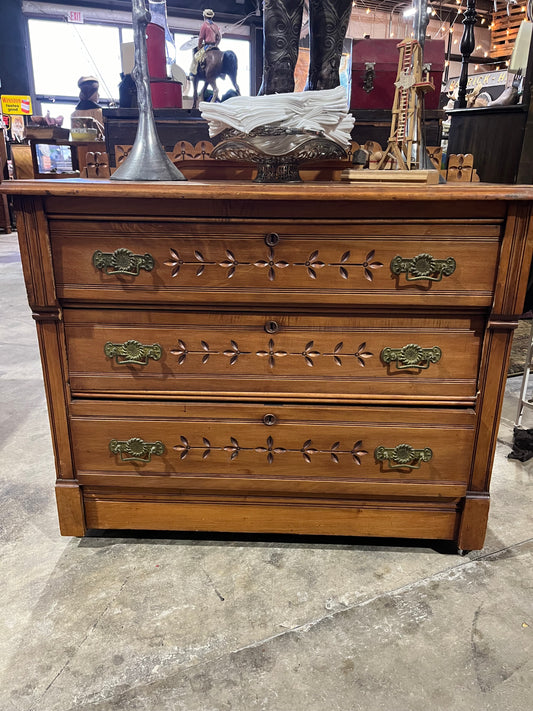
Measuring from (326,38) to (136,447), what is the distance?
4.16 feet

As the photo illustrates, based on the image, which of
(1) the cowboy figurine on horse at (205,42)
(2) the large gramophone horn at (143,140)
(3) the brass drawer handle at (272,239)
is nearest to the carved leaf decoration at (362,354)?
(3) the brass drawer handle at (272,239)

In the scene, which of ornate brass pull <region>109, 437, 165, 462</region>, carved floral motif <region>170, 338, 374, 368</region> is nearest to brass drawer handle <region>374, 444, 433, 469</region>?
carved floral motif <region>170, 338, 374, 368</region>

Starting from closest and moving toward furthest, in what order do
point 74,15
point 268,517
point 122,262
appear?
1. point 122,262
2. point 268,517
3. point 74,15

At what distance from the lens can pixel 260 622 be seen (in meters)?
1.20

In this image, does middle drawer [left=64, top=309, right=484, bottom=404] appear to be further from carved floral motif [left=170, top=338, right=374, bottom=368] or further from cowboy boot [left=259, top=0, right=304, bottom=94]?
cowboy boot [left=259, top=0, right=304, bottom=94]

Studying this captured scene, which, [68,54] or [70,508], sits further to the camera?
[68,54]

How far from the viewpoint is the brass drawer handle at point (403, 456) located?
1316 millimetres

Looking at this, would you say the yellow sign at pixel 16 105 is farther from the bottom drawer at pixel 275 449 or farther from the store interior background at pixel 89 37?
the bottom drawer at pixel 275 449

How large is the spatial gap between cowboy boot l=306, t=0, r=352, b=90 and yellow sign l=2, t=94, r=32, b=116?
8964 millimetres

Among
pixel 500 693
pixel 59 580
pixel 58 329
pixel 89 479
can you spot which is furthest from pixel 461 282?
pixel 59 580

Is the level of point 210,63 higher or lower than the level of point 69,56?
lower

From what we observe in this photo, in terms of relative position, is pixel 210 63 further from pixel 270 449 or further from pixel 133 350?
pixel 270 449

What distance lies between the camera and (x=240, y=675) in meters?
1.07

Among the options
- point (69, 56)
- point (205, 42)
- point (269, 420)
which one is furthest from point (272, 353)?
point (69, 56)
